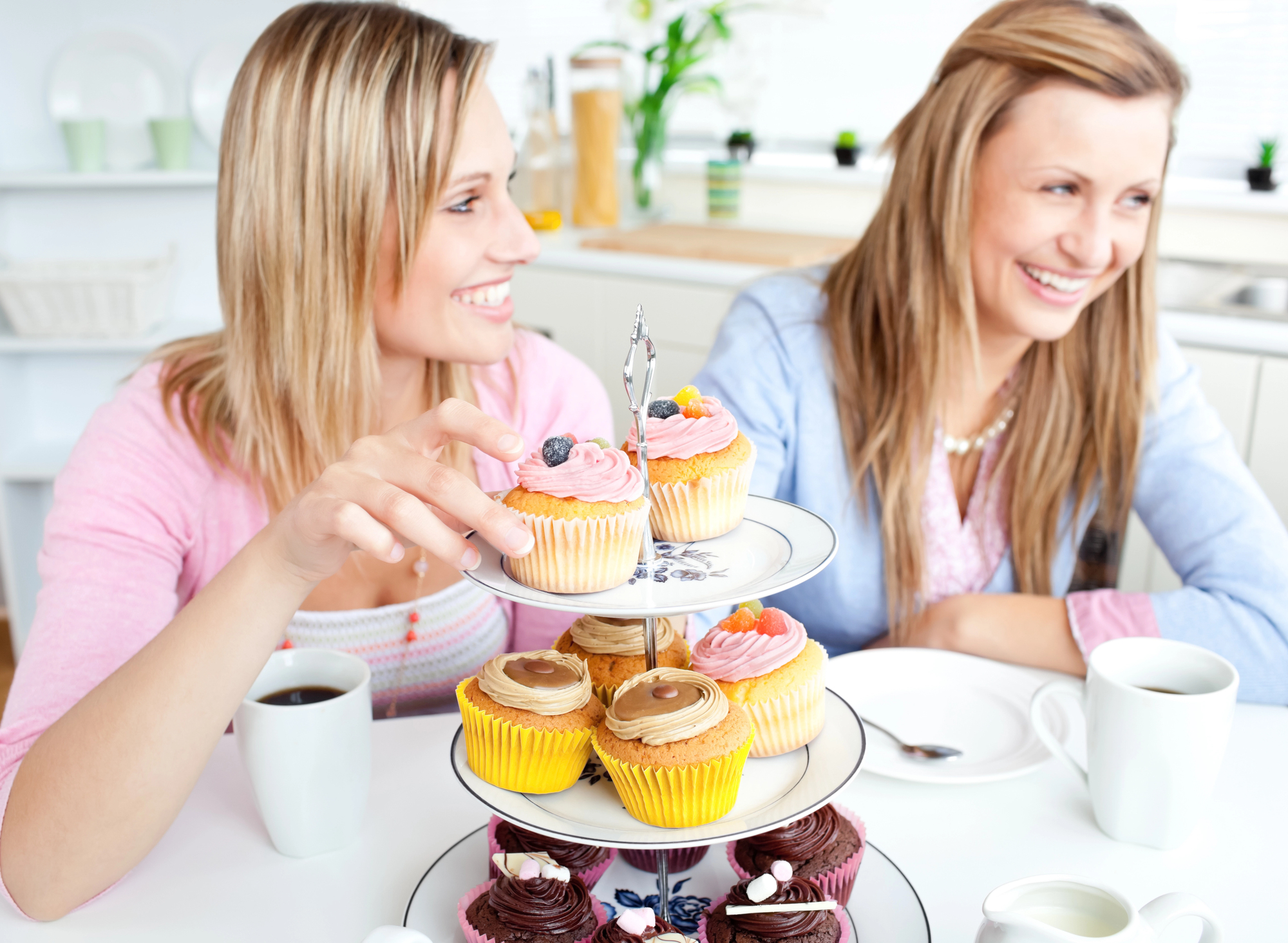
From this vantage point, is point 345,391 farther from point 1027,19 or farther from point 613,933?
point 1027,19

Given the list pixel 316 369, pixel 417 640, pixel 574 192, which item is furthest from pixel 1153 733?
pixel 574 192

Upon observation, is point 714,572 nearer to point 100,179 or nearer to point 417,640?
point 417,640

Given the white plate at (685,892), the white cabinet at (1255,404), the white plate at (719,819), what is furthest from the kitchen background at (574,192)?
the white plate at (719,819)

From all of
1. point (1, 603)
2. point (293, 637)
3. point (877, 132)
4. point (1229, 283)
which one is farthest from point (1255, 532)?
point (1, 603)

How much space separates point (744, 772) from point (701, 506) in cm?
22

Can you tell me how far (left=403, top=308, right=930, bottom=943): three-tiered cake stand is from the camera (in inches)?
29.1

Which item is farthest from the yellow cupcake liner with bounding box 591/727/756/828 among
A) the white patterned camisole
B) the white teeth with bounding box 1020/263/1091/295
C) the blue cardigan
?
the white teeth with bounding box 1020/263/1091/295

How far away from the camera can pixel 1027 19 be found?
1.58 m

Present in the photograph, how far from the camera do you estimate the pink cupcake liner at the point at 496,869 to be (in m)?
0.92

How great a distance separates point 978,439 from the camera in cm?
183

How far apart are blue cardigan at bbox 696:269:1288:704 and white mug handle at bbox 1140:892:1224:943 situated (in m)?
0.88

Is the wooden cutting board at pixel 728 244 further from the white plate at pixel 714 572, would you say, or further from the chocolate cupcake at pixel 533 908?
the chocolate cupcake at pixel 533 908

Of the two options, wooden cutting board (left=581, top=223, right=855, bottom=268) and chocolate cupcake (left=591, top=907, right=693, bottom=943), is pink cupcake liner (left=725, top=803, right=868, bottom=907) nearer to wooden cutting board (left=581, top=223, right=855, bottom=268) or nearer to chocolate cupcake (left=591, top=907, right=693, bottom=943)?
chocolate cupcake (left=591, top=907, right=693, bottom=943)

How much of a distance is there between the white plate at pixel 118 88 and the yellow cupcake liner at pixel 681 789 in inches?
124
